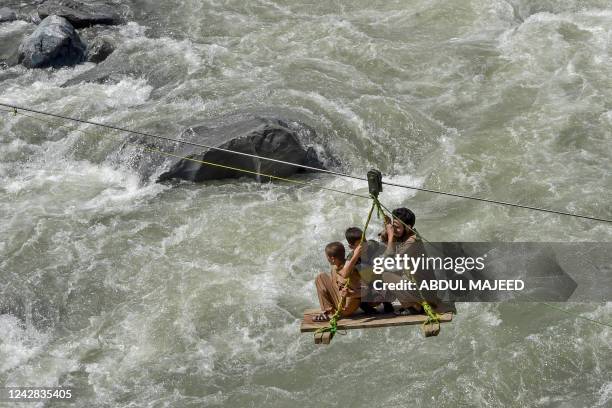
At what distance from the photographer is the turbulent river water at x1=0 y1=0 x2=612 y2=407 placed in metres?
8.13

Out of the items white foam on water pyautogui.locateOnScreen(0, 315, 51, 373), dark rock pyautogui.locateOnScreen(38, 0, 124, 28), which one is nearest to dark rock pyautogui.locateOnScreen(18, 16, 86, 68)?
dark rock pyautogui.locateOnScreen(38, 0, 124, 28)

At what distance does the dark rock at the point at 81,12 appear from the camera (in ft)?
51.9

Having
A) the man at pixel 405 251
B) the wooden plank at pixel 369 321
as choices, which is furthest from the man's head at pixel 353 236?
the wooden plank at pixel 369 321

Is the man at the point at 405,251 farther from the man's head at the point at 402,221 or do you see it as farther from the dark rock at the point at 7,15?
the dark rock at the point at 7,15

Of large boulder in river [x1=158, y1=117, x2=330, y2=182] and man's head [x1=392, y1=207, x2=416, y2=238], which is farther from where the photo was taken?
large boulder in river [x1=158, y1=117, x2=330, y2=182]

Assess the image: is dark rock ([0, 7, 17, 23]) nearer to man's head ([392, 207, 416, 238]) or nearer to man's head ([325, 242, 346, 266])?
man's head ([325, 242, 346, 266])

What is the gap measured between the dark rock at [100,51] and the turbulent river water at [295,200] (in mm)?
315

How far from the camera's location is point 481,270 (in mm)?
9133

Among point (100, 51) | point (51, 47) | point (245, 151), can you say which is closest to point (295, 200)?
point (245, 151)

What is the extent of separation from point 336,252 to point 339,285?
0.33m

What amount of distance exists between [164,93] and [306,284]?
5.55 m

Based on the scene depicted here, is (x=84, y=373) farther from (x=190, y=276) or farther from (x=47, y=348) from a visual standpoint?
(x=190, y=276)

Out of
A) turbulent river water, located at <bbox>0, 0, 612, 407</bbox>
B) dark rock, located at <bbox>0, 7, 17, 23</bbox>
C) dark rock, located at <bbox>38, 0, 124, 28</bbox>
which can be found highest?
dark rock, located at <bbox>38, 0, 124, 28</bbox>

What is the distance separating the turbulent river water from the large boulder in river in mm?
241
